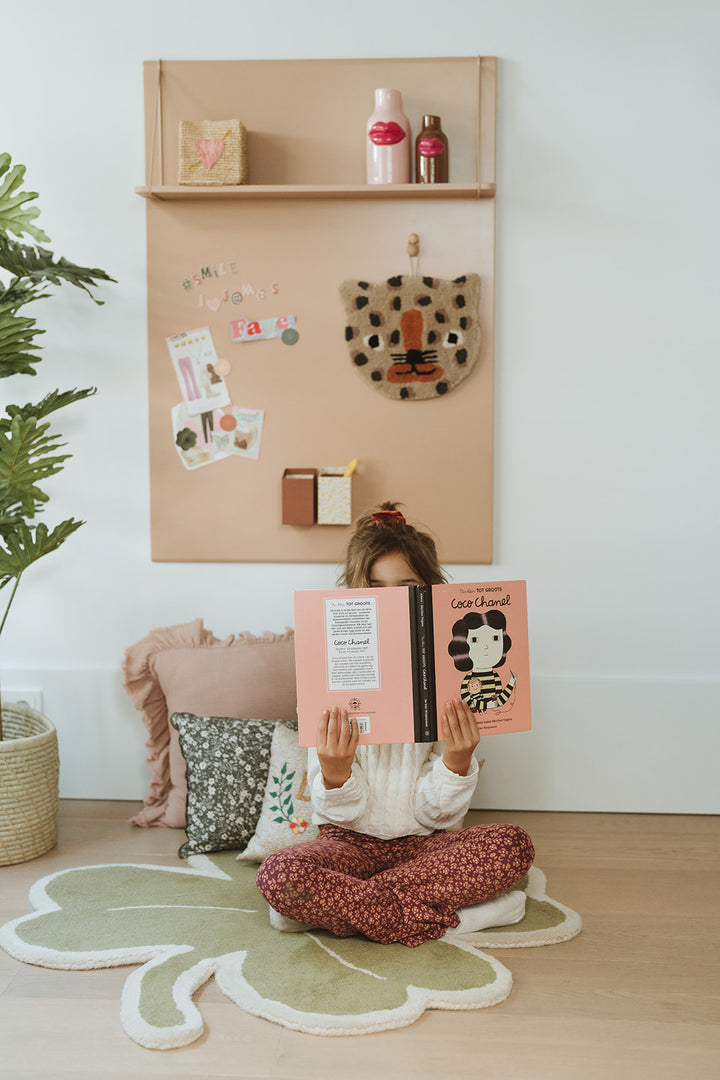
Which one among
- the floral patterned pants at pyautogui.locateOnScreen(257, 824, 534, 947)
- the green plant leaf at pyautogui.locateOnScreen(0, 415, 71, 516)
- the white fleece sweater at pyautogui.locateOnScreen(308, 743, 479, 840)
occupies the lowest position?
the floral patterned pants at pyautogui.locateOnScreen(257, 824, 534, 947)

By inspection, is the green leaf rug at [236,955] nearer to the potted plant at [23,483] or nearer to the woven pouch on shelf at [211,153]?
the potted plant at [23,483]

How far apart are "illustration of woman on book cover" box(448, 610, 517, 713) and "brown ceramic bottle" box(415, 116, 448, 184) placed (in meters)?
1.14

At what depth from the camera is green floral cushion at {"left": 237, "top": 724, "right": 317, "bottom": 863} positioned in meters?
2.08

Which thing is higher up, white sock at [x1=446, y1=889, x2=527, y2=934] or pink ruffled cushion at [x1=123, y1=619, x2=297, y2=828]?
pink ruffled cushion at [x1=123, y1=619, x2=297, y2=828]

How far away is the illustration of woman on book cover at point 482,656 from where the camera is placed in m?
1.77

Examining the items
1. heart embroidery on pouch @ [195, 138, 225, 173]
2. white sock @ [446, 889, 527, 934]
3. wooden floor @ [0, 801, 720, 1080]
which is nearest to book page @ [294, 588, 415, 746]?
white sock @ [446, 889, 527, 934]

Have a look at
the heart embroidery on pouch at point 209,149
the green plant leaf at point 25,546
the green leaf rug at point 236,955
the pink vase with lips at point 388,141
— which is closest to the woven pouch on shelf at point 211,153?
the heart embroidery on pouch at point 209,149

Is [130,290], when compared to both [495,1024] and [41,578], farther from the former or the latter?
[495,1024]

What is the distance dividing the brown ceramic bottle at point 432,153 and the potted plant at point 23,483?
81 centimetres

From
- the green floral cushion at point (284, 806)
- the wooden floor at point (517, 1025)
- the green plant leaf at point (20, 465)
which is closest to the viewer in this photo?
the wooden floor at point (517, 1025)

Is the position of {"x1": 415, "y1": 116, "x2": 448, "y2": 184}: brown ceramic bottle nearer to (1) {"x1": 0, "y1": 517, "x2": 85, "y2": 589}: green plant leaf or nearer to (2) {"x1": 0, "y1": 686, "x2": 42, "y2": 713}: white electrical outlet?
(1) {"x1": 0, "y1": 517, "x2": 85, "y2": 589}: green plant leaf

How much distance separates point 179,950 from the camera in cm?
168

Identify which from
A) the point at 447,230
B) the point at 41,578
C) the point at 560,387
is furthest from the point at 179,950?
the point at 447,230

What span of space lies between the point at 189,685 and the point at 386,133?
1.41 metres
